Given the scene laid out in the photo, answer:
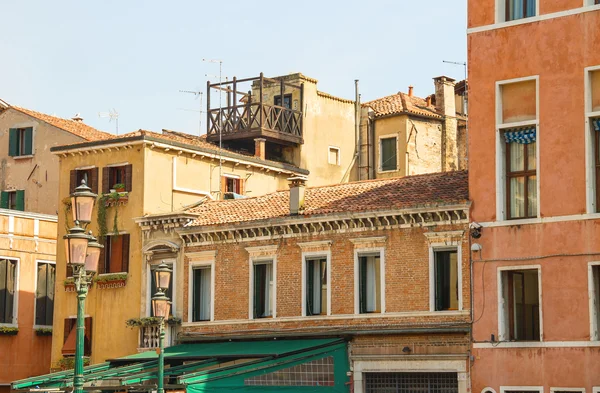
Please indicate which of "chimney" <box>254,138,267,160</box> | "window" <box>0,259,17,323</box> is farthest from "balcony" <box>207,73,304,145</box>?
"window" <box>0,259,17,323</box>

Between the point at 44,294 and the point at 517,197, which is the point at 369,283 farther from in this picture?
the point at 44,294

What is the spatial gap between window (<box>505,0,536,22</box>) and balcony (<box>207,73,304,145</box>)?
15.4 metres

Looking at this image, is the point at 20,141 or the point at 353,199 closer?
the point at 353,199

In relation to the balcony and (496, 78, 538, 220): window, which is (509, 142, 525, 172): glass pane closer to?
(496, 78, 538, 220): window

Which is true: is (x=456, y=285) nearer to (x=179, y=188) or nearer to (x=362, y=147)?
(x=179, y=188)

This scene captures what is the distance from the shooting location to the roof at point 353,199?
31.2 meters

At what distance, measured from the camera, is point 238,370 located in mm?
30031

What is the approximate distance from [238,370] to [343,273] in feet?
14.0

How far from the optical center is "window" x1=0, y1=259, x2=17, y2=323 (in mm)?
40406

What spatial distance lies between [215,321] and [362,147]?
1442 cm

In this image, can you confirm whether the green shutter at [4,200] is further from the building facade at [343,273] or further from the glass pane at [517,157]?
the glass pane at [517,157]

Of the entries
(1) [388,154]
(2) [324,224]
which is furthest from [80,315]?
(1) [388,154]

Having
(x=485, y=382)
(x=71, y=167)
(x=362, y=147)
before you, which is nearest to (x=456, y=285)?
(x=485, y=382)

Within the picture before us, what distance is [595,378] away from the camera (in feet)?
89.2
